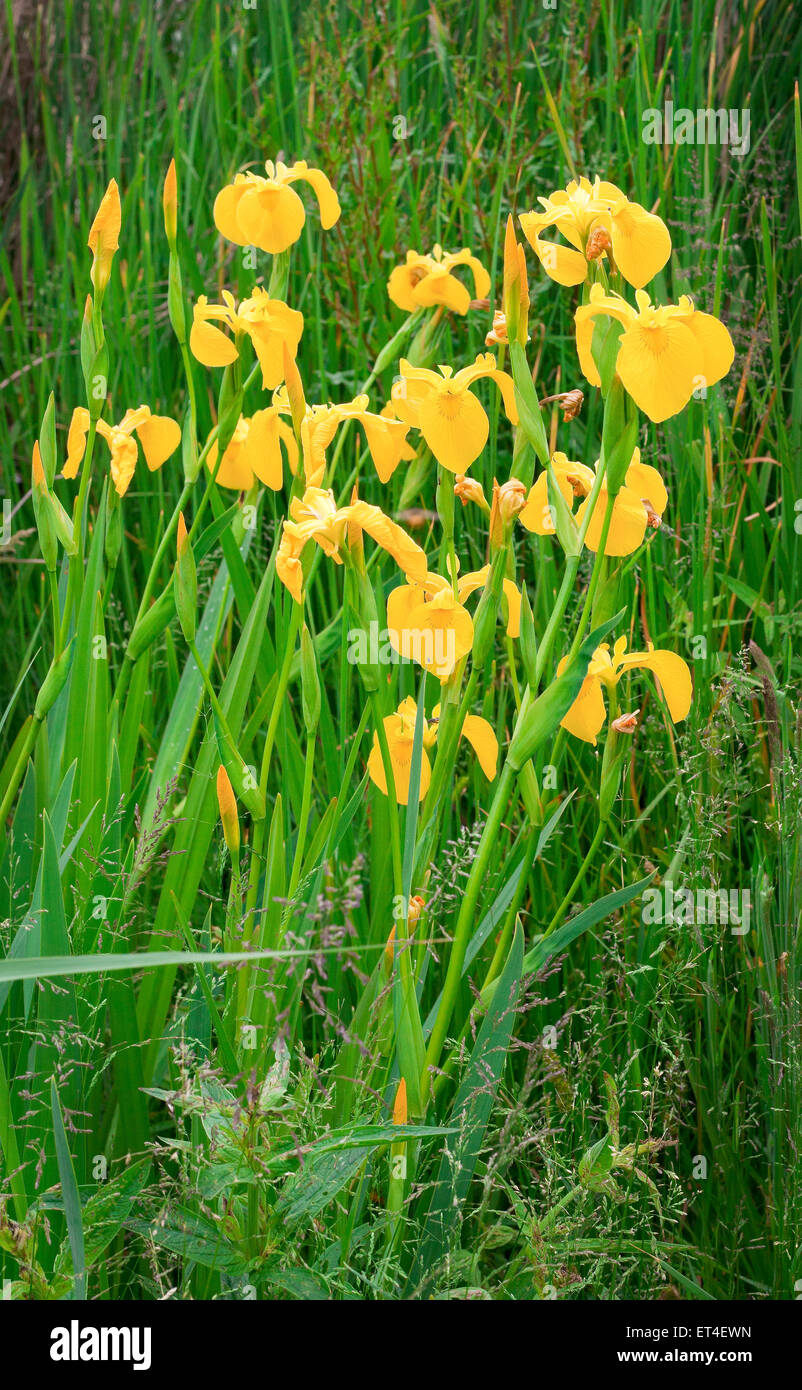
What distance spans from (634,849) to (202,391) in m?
1.07

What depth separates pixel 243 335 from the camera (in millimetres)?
1281

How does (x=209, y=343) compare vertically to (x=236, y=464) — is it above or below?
above

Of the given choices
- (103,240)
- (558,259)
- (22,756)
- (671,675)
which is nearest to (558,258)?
(558,259)

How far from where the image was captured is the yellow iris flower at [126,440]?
1344 mm

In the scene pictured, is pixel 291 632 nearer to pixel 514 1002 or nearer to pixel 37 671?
pixel 514 1002

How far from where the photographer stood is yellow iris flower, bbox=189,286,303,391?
4.07ft

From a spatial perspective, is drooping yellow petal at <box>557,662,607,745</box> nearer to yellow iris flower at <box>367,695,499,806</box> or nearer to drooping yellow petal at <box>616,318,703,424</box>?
yellow iris flower at <box>367,695,499,806</box>

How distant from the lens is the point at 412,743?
1.16 m

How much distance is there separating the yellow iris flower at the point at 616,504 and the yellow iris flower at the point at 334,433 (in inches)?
6.3

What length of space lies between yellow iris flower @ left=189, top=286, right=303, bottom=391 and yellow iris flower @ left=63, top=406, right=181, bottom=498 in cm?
11

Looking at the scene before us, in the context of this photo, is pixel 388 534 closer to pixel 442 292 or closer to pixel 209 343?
pixel 209 343

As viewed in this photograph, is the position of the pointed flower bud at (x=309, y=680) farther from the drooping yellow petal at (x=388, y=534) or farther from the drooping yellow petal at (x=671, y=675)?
the drooping yellow petal at (x=671, y=675)

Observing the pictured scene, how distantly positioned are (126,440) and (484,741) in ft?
1.93

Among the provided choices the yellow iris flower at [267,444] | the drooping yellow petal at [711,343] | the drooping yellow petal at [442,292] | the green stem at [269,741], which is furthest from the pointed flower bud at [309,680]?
the drooping yellow petal at [442,292]
